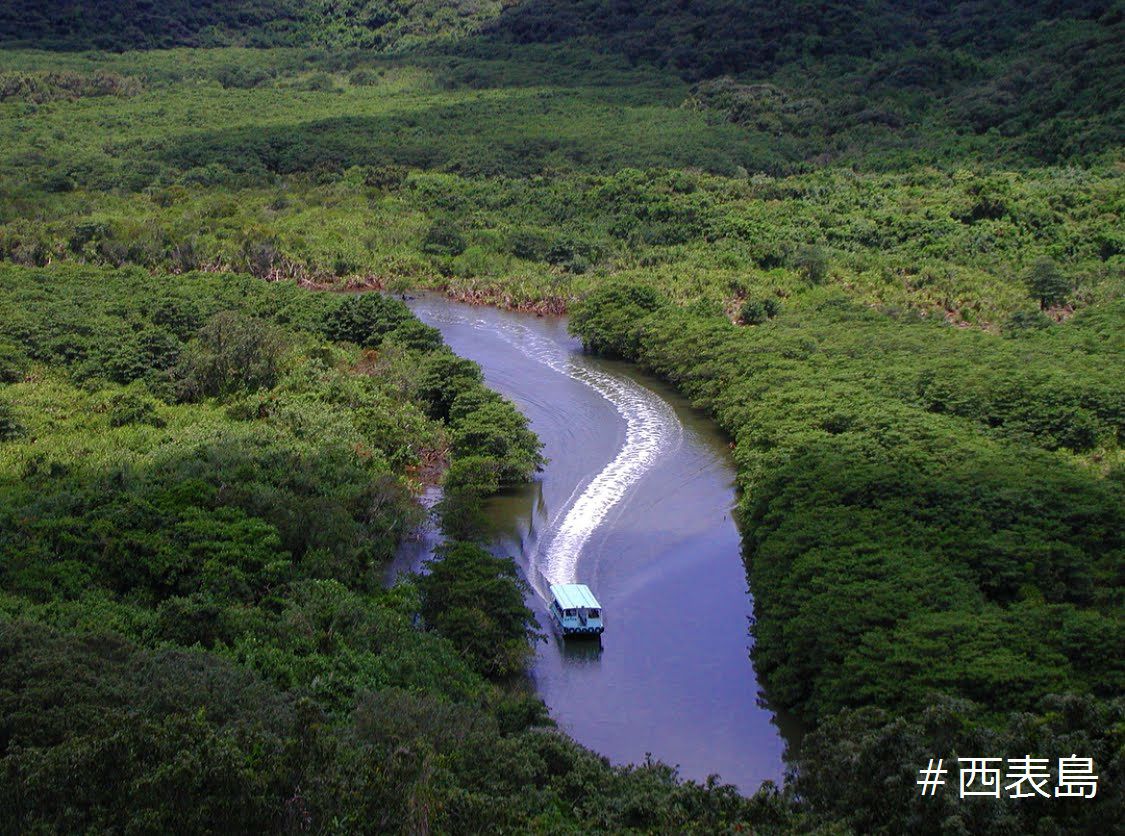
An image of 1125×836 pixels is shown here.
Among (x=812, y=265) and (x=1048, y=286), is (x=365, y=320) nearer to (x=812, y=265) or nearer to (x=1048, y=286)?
(x=812, y=265)

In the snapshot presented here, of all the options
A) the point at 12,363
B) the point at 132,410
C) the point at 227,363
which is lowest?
the point at 12,363

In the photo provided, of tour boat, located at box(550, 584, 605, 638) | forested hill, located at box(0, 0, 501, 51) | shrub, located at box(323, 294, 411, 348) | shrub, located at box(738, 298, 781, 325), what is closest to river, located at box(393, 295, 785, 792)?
tour boat, located at box(550, 584, 605, 638)

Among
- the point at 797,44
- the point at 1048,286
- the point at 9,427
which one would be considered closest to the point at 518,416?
the point at 9,427

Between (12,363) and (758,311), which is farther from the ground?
(12,363)

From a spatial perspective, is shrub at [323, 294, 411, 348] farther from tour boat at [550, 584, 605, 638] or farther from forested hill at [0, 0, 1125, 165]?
forested hill at [0, 0, 1125, 165]

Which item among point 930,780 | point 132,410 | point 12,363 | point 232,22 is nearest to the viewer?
point 930,780

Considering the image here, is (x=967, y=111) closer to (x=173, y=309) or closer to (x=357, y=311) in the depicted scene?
(x=357, y=311)

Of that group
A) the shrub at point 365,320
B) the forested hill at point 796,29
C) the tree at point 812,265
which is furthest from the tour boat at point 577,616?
the forested hill at point 796,29

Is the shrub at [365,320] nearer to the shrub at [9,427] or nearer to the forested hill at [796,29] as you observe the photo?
the shrub at [9,427]
